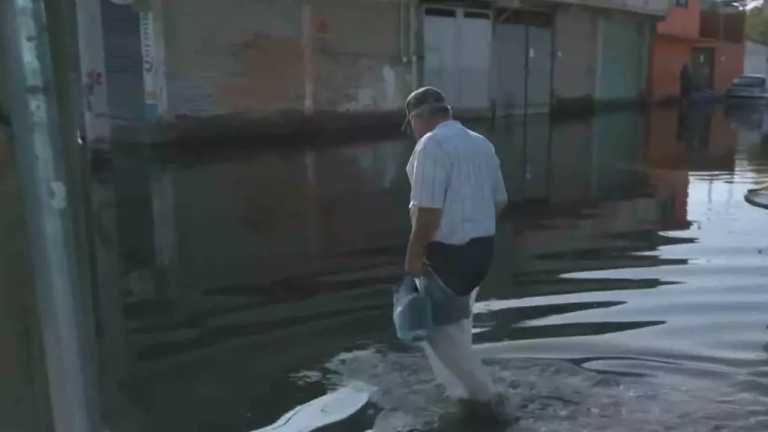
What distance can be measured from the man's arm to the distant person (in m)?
44.3

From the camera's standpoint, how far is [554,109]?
33.0 metres

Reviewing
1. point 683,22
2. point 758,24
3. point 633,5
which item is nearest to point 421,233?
point 633,5

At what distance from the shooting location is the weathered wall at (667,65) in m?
42.3

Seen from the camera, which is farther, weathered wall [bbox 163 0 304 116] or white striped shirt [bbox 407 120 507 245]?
weathered wall [bbox 163 0 304 116]

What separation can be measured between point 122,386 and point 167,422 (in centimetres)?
60

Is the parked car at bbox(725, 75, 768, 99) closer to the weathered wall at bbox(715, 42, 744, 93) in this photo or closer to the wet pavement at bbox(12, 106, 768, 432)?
the weathered wall at bbox(715, 42, 744, 93)

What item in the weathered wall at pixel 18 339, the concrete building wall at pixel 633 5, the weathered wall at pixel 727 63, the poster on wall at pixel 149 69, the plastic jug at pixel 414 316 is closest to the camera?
the weathered wall at pixel 18 339

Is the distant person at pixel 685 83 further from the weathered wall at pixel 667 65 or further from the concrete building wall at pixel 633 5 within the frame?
the concrete building wall at pixel 633 5

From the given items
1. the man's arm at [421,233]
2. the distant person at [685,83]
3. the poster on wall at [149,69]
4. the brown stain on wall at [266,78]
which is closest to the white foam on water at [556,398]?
the man's arm at [421,233]

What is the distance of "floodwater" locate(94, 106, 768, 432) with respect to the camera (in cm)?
464

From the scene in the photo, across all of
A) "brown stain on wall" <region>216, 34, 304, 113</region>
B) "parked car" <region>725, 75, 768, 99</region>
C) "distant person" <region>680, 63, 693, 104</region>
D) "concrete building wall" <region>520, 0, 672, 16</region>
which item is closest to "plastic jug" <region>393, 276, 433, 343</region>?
"brown stain on wall" <region>216, 34, 304, 113</region>

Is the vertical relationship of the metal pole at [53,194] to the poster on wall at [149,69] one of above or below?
below

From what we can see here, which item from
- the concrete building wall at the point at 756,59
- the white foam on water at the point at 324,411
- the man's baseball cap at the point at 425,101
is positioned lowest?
the white foam on water at the point at 324,411

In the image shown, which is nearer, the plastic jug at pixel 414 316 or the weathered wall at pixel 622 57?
the plastic jug at pixel 414 316
